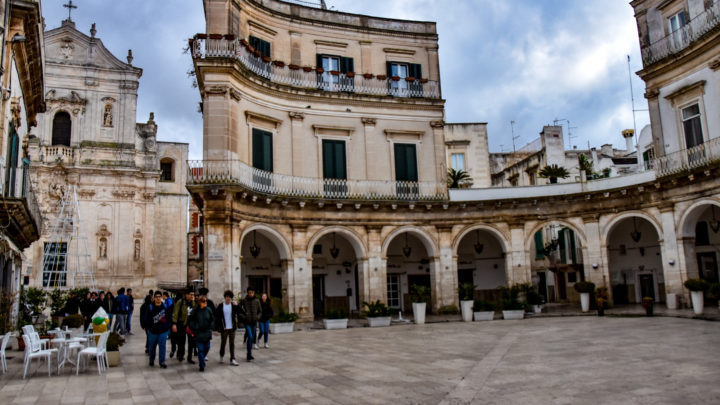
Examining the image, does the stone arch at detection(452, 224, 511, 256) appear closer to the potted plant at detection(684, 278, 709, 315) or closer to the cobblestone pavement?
the potted plant at detection(684, 278, 709, 315)

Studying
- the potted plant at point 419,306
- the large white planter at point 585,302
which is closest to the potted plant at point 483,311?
the potted plant at point 419,306

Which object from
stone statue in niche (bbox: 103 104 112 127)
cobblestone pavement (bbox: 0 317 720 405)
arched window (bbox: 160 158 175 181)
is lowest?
cobblestone pavement (bbox: 0 317 720 405)

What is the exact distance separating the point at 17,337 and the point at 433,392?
1197 centimetres

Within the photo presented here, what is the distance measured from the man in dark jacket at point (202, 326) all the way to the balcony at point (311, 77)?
12370 mm

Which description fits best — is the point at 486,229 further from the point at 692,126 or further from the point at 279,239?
the point at 279,239

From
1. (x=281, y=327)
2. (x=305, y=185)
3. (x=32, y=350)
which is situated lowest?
(x=281, y=327)

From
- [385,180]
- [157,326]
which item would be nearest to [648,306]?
[385,180]

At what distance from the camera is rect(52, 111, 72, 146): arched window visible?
106 feet

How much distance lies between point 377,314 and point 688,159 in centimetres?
1378

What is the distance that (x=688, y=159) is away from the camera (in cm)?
2209

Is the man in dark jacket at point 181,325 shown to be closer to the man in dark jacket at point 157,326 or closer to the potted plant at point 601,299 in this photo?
the man in dark jacket at point 157,326

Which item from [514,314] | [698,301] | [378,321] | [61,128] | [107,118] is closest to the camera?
[698,301]

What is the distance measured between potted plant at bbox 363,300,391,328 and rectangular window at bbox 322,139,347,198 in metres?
4.89

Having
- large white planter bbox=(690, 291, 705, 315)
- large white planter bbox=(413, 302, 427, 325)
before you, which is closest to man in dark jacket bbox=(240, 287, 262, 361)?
large white planter bbox=(413, 302, 427, 325)
